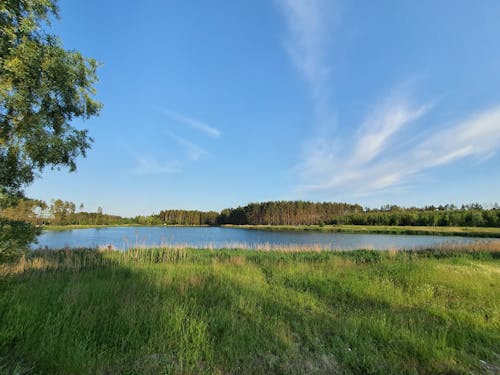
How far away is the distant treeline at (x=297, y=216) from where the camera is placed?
82.1m

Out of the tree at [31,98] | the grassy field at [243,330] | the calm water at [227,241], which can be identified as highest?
the tree at [31,98]

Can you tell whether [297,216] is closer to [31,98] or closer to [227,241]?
[227,241]

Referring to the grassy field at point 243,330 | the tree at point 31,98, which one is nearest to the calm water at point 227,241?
the tree at point 31,98

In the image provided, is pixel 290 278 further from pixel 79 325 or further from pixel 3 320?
pixel 3 320

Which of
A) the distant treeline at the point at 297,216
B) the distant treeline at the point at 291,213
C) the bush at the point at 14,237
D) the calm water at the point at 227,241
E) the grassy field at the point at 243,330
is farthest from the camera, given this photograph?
the distant treeline at the point at 291,213

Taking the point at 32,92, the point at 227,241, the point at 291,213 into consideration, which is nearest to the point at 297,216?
the point at 291,213

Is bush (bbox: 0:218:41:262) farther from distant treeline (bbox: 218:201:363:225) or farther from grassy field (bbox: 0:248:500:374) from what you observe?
distant treeline (bbox: 218:201:363:225)

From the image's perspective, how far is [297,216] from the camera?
367 feet

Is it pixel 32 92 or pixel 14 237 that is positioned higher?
pixel 32 92

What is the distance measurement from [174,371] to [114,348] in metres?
1.10

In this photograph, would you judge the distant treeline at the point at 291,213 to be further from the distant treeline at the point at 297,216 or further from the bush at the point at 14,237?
the bush at the point at 14,237

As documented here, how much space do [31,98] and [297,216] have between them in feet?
361

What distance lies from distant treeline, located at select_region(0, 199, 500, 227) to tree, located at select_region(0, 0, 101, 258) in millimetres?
69055

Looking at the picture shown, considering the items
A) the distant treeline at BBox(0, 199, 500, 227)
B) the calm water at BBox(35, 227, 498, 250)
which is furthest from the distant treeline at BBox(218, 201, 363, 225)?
the calm water at BBox(35, 227, 498, 250)
